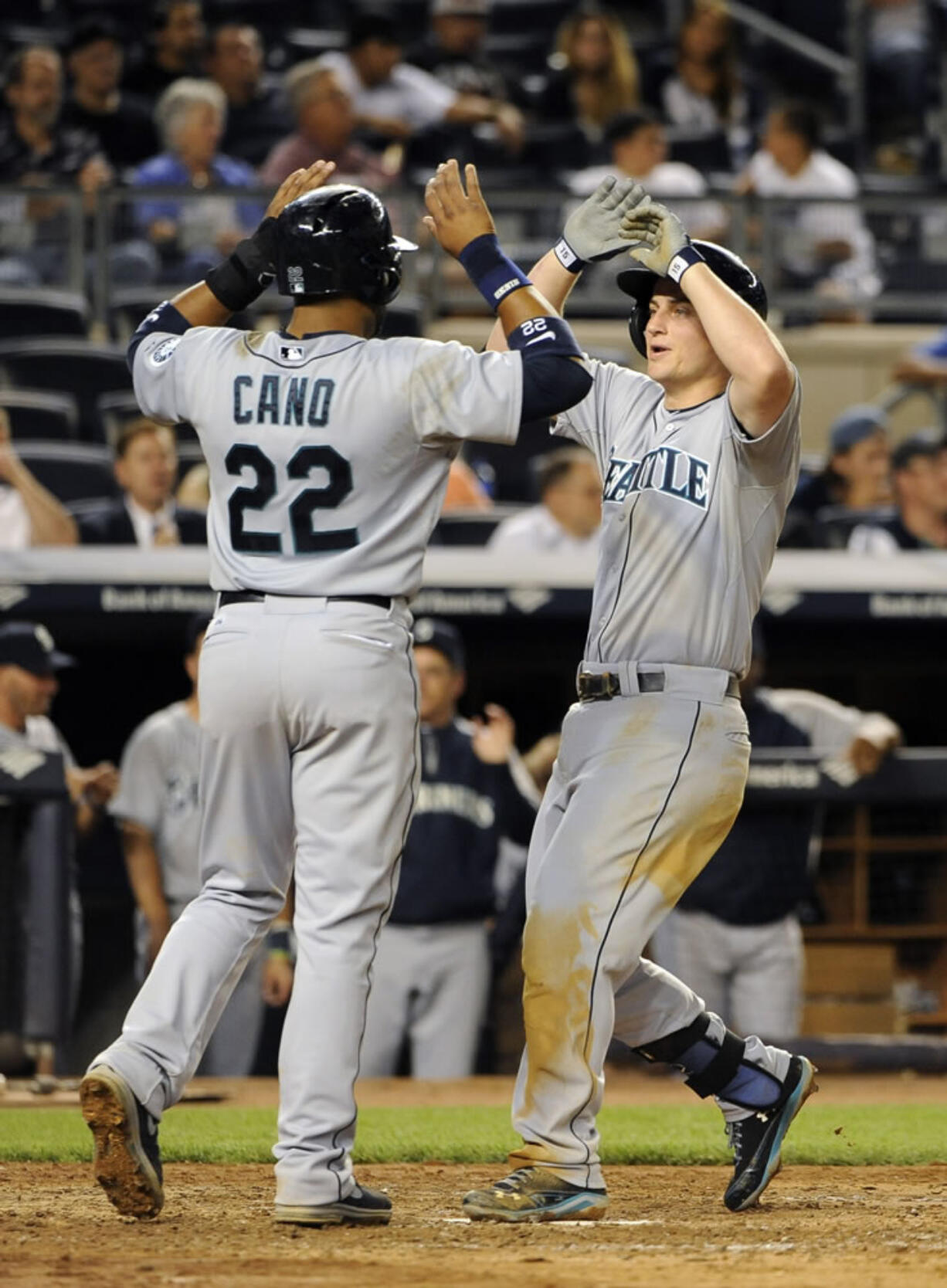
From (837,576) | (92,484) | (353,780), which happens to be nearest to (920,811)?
(837,576)

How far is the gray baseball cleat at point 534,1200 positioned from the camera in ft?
11.7

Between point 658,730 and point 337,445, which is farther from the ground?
point 337,445

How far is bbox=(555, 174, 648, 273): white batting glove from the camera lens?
3.80 meters

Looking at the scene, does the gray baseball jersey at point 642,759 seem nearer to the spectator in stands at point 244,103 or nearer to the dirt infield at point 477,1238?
the dirt infield at point 477,1238

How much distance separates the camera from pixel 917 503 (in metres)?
8.00

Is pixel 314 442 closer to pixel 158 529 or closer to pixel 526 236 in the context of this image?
pixel 158 529

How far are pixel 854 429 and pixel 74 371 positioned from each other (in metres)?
3.22

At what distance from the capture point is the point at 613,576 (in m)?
3.78

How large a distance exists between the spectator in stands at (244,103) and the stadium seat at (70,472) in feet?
10.0

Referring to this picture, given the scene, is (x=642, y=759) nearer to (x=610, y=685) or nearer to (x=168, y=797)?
(x=610, y=685)

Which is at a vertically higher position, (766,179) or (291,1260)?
(766,179)

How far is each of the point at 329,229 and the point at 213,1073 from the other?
4206 millimetres

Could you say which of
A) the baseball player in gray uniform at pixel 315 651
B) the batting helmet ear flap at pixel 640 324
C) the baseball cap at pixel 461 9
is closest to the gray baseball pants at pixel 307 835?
the baseball player in gray uniform at pixel 315 651

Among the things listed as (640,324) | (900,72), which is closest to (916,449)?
(640,324)
